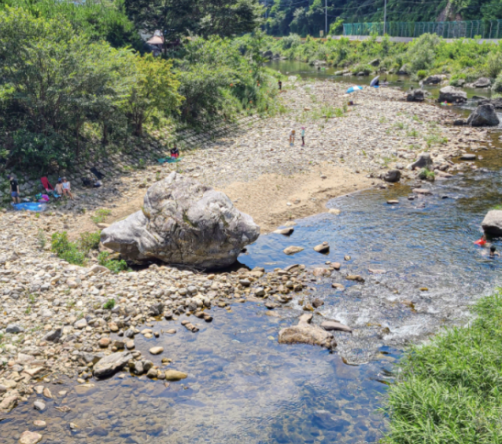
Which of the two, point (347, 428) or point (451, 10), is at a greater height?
point (451, 10)

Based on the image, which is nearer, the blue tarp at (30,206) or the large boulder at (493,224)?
the large boulder at (493,224)

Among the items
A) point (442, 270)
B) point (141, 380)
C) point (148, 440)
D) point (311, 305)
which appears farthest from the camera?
point (442, 270)

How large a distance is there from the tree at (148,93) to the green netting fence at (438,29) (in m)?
65.1

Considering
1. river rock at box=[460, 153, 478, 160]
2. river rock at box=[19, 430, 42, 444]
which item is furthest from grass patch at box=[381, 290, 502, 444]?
river rock at box=[460, 153, 478, 160]

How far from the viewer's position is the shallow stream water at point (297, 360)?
32.6 feet

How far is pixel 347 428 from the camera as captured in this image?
992 centimetres

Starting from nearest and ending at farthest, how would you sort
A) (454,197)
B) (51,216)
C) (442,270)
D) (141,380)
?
(141,380)
(442,270)
(51,216)
(454,197)

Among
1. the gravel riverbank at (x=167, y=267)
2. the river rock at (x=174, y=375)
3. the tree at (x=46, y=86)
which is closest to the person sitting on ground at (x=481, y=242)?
the gravel riverbank at (x=167, y=267)

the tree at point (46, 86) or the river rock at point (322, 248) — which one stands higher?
the tree at point (46, 86)

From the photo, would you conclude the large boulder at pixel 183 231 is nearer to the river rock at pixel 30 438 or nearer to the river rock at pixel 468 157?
the river rock at pixel 30 438

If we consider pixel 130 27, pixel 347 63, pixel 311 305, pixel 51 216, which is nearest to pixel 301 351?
pixel 311 305

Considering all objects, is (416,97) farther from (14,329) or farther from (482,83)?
(14,329)

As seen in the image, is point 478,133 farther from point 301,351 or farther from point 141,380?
point 141,380

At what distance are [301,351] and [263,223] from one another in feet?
29.3
